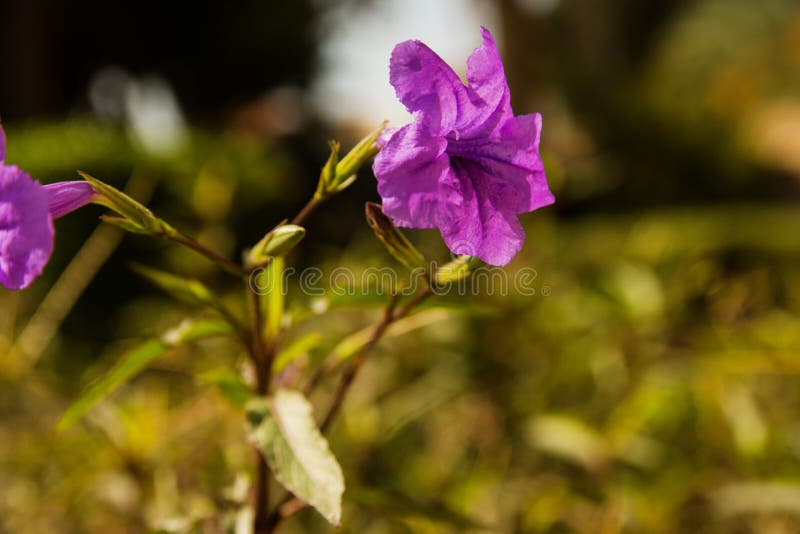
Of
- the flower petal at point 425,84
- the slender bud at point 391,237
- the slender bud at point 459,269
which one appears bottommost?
the slender bud at point 459,269

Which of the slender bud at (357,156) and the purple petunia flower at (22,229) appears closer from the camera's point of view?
the purple petunia flower at (22,229)

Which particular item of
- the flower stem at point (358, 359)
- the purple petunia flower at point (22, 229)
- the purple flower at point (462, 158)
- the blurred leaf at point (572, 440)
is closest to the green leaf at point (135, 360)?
the flower stem at point (358, 359)

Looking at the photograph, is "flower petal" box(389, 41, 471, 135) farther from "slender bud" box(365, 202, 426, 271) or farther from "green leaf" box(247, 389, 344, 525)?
"green leaf" box(247, 389, 344, 525)

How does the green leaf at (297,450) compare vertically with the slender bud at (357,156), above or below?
below

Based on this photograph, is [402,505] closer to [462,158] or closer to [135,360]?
[135,360]

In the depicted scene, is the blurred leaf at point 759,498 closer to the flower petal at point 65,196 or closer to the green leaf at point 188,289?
the green leaf at point 188,289

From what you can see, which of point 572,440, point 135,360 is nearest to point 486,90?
point 135,360

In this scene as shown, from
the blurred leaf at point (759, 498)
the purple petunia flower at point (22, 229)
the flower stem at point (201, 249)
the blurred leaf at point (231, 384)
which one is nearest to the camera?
the purple petunia flower at point (22, 229)
